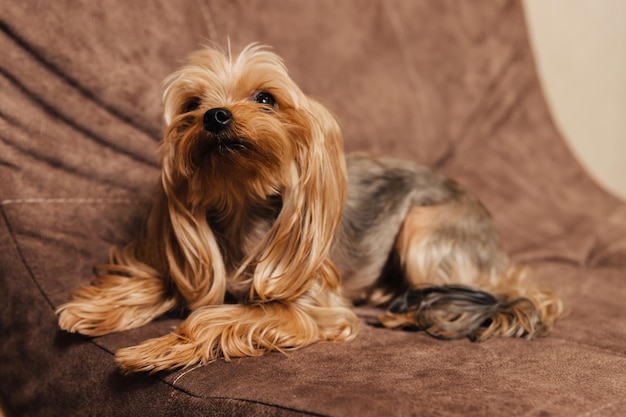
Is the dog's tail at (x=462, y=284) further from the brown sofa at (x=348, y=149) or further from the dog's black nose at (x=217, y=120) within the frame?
the dog's black nose at (x=217, y=120)

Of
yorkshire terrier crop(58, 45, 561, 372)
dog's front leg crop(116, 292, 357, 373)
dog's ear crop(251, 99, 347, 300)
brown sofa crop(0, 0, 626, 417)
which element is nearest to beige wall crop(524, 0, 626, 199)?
brown sofa crop(0, 0, 626, 417)

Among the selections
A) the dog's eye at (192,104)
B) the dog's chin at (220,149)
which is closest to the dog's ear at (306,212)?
Result: the dog's chin at (220,149)

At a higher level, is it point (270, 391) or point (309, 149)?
point (309, 149)

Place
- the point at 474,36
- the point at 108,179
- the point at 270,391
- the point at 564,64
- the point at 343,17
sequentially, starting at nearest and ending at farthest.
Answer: the point at 270,391 → the point at 108,179 → the point at 343,17 → the point at 474,36 → the point at 564,64

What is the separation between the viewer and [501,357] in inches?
56.3

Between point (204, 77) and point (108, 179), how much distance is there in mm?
435

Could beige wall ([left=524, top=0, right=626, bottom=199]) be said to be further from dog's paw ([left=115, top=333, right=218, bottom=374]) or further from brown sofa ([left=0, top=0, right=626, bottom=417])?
dog's paw ([left=115, top=333, right=218, bottom=374])

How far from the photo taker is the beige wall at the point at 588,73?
11.4ft

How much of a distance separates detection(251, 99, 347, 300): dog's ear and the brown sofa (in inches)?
7.1

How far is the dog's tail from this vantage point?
1.63m

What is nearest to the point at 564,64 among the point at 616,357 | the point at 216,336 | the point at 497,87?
the point at 497,87

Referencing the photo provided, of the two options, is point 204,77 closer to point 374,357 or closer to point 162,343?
point 162,343

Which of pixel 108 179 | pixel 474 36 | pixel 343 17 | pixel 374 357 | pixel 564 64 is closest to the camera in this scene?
pixel 374 357

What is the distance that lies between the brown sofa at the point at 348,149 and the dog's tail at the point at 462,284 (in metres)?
0.07
